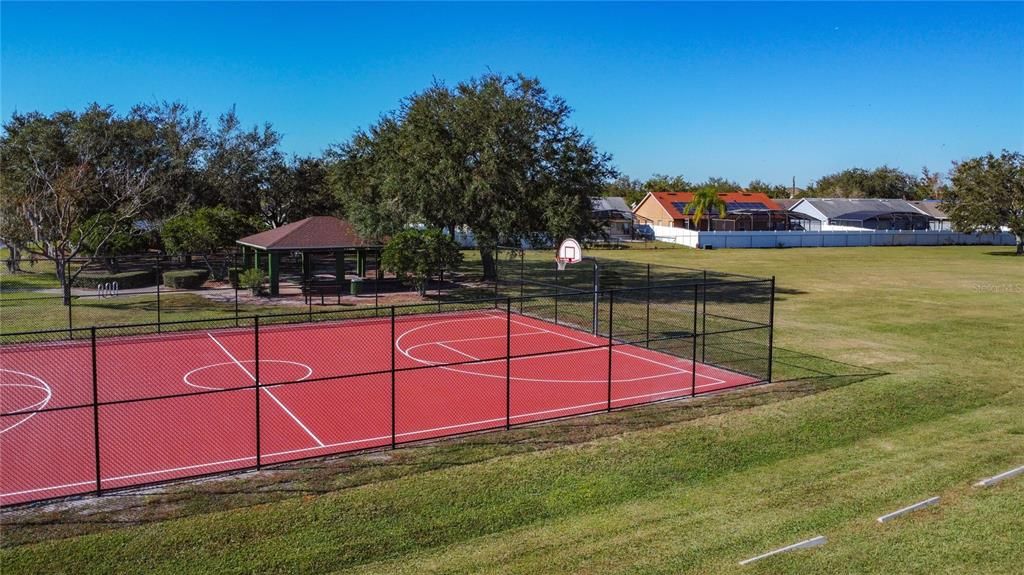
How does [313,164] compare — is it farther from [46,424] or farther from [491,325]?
[46,424]

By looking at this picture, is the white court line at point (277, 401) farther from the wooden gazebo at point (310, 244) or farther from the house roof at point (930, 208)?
the house roof at point (930, 208)

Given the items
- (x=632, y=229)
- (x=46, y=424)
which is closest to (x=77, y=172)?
(x=46, y=424)

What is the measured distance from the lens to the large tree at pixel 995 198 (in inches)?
2655

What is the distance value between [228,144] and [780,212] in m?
67.2

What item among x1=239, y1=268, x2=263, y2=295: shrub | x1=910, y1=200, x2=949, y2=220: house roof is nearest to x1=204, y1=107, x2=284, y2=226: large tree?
x1=239, y1=268, x2=263, y2=295: shrub

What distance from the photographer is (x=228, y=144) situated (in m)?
55.7

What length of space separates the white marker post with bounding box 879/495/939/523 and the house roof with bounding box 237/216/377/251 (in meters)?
28.7

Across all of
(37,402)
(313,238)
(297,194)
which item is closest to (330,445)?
(37,402)

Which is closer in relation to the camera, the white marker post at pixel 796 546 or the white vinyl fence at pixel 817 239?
the white marker post at pixel 796 546

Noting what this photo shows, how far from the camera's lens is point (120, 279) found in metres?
35.6

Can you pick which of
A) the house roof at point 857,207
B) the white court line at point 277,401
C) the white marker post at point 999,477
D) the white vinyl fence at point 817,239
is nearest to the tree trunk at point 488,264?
the white court line at point 277,401

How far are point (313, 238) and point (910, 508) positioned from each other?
3054 cm

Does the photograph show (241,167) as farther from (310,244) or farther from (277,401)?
(277,401)

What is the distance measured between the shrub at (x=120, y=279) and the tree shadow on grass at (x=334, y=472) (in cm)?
2659
